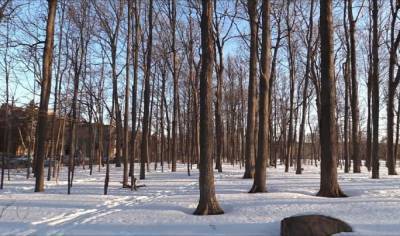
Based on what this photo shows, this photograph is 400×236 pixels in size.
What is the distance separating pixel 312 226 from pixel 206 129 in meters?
3.82

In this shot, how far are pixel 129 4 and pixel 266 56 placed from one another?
785 centimetres

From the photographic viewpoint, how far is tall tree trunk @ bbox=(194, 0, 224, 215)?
34.6 ft

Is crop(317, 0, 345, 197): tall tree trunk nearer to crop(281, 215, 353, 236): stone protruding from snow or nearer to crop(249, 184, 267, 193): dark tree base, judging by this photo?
crop(249, 184, 267, 193): dark tree base

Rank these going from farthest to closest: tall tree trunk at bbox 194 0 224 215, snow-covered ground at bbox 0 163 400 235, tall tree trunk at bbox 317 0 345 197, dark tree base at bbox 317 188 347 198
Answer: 1. tall tree trunk at bbox 317 0 345 197
2. dark tree base at bbox 317 188 347 198
3. tall tree trunk at bbox 194 0 224 215
4. snow-covered ground at bbox 0 163 400 235

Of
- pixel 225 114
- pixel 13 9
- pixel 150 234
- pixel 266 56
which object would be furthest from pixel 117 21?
pixel 225 114

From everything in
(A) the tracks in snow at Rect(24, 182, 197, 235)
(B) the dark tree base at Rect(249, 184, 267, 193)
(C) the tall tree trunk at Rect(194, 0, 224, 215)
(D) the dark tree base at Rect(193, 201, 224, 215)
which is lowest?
(A) the tracks in snow at Rect(24, 182, 197, 235)

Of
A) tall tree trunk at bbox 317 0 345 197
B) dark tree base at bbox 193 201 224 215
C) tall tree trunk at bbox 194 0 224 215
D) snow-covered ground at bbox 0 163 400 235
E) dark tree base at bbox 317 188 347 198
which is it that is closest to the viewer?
snow-covered ground at bbox 0 163 400 235

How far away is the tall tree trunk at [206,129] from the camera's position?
1055 centimetres

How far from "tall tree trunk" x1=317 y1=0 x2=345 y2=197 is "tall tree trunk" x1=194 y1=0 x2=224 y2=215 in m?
3.77

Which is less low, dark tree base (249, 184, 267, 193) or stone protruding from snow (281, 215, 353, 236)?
dark tree base (249, 184, 267, 193)

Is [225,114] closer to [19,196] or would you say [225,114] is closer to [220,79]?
[220,79]

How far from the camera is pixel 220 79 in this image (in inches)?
1078

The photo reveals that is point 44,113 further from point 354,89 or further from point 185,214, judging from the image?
point 354,89

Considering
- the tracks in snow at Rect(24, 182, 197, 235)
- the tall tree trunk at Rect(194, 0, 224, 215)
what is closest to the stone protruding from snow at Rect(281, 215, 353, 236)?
the tall tree trunk at Rect(194, 0, 224, 215)
